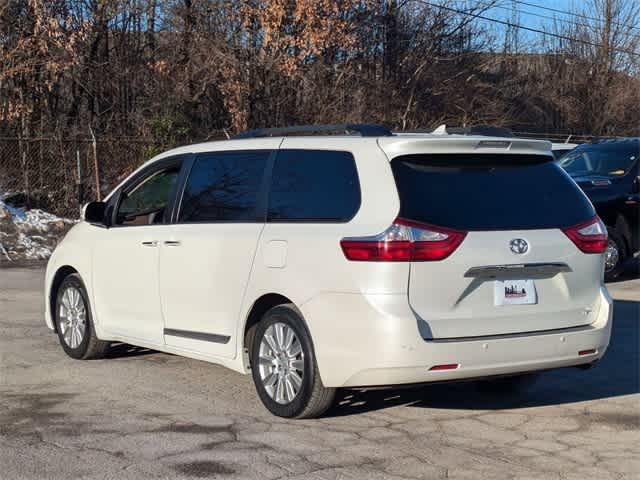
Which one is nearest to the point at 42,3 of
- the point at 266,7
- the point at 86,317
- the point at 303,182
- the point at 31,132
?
the point at 31,132

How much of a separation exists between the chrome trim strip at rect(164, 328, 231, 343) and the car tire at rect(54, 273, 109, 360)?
3.95 feet

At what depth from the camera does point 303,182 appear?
21.7 feet

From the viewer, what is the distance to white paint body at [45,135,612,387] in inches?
232

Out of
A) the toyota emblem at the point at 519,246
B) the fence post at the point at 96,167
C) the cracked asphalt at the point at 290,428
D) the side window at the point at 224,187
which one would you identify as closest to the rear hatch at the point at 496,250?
the toyota emblem at the point at 519,246

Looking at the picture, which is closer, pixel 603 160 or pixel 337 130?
pixel 337 130

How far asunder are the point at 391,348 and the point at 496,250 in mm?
877

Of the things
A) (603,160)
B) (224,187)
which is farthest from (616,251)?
(224,187)

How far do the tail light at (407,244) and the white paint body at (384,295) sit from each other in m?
0.05

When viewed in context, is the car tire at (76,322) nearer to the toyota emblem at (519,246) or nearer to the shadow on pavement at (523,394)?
the shadow on pavement at (523,394)

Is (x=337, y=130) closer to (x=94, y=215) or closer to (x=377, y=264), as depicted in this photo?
(x=377, y=264)

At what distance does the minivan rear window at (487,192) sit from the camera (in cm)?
604

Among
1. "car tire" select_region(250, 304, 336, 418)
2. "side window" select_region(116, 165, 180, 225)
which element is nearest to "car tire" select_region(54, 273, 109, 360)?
"side window" select_region(116, 165, 180, 225)

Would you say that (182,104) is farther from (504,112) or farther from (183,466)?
(183,466)

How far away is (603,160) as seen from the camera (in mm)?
14930
